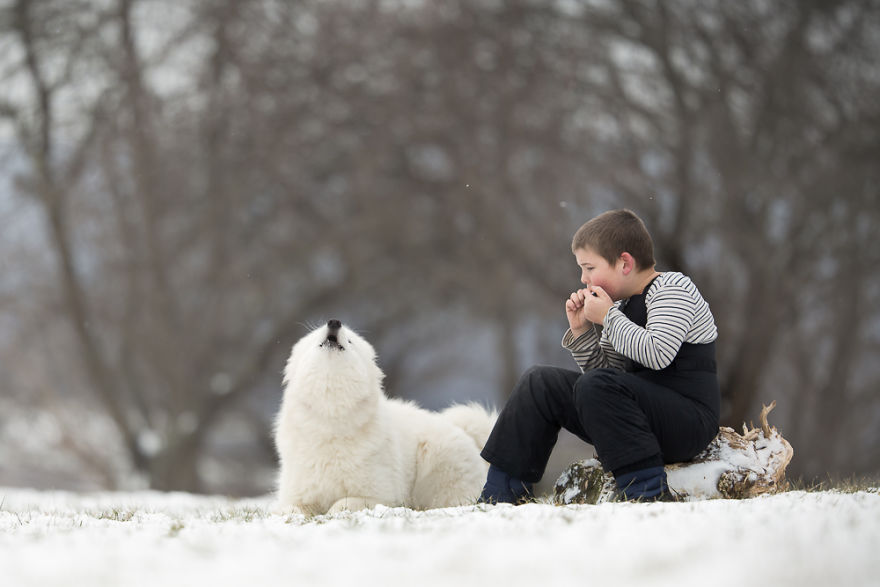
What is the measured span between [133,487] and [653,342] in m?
15.2

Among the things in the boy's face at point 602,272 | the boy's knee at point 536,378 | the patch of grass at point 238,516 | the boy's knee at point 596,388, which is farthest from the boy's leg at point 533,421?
the patch of grass at point 238,516

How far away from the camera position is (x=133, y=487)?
17.2m

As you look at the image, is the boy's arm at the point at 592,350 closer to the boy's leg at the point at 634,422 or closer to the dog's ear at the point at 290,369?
the boy's leg at the point at 634,422

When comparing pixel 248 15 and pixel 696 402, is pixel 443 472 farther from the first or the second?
pixel 248 15

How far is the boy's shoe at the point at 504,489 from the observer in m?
4.61

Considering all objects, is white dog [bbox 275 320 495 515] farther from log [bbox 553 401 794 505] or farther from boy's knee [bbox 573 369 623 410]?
boy's knee [bbox 573 369 623 410]

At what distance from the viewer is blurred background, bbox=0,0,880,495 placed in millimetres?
13156

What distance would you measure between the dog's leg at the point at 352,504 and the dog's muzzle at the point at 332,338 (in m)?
0.88

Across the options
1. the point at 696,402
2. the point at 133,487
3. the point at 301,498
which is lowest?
the point at 133,487

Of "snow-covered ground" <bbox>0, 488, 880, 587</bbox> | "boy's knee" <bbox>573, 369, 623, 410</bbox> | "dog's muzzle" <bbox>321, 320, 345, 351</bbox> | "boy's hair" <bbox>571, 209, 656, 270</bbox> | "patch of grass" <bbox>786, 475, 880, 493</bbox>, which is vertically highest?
"boy's hair" <bbox>571, 209, 656, 270</bbox>

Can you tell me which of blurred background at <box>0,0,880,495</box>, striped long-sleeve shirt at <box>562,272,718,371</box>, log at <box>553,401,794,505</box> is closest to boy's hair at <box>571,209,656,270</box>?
striped long-sleeve shirt at <box>562,272,718,371</box>

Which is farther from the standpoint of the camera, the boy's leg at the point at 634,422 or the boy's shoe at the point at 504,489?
the boy's shoe at the point at 504,489

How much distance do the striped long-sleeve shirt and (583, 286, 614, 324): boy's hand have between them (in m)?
0.04

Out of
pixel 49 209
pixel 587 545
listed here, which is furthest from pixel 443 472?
pixel 49 209
